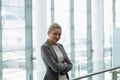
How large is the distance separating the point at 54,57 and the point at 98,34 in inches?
378

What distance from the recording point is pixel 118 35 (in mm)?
7996

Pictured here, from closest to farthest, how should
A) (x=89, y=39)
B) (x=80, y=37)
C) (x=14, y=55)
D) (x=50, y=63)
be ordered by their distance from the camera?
1. (x=50, y=63)
2. (x=14, y=55)
3. (x=80, y=37)
4. (x=89, y=39)

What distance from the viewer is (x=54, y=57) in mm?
2736

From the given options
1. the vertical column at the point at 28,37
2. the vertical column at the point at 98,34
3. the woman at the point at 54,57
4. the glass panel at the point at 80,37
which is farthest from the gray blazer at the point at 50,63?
the vertical column at the point at 98,34

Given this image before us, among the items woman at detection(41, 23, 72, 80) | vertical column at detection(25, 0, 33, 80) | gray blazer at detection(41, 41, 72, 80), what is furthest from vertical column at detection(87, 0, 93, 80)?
gray blazer at detection(41, 41, 72, 80)

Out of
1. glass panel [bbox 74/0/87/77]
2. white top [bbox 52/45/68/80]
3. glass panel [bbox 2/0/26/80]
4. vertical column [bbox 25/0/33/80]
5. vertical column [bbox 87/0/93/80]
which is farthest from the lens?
vertical column [bbox 87/0/93/80]

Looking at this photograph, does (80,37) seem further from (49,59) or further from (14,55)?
(49,59)

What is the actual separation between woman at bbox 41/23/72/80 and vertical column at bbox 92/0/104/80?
9026 mm

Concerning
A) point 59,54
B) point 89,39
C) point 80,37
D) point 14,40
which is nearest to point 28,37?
point 14,40

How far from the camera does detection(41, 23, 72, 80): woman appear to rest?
268 cm

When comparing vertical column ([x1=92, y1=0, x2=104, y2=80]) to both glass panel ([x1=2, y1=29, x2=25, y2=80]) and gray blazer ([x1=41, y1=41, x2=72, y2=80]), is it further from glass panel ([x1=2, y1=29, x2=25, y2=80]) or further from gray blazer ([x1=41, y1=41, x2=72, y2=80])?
gray blazer ([x1=41, y1=41, x2=72, y2=80])

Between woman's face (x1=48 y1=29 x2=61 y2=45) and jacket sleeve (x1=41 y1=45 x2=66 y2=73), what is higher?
woman's face (x1=48 y1=29 x2=61 y2=45)

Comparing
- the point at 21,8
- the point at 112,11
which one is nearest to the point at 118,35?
the point at 21,8

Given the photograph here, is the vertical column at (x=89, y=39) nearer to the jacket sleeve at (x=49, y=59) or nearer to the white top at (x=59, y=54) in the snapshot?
the white top at (x=59, y=54)
